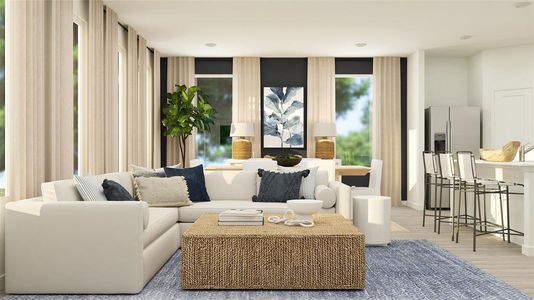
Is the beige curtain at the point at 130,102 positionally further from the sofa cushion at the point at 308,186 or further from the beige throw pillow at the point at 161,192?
the sofa cushion at the point at 308,186

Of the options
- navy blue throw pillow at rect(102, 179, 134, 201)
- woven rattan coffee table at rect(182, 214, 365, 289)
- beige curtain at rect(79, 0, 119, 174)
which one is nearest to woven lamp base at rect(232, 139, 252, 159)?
beige curtain at rect(79, 0, 119, 174)

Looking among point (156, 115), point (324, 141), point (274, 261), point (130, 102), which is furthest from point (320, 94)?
point (274, 261)

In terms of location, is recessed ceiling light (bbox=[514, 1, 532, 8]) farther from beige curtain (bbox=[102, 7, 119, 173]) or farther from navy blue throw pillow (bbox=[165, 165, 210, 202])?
beige curtain (bbox=[102, 7, 119, 173])

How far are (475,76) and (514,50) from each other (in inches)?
32.7

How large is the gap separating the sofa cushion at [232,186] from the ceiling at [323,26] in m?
2.00

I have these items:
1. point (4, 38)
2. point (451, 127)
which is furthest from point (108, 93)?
point (451, 127)

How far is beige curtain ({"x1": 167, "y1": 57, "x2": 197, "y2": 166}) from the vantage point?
9.97 meters

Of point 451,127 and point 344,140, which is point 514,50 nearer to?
point 451,127

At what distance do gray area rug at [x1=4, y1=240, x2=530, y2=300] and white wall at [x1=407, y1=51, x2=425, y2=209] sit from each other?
4586 millimetres

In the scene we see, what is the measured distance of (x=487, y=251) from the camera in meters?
5.45

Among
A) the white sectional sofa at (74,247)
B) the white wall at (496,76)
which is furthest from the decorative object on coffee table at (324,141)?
the white sectional sofa at (74,247)

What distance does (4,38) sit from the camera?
4297mm

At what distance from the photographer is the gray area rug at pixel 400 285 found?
12.1ft

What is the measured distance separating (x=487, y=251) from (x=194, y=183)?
306cm
